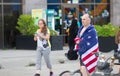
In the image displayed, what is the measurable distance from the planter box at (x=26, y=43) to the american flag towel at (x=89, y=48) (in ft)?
48.1

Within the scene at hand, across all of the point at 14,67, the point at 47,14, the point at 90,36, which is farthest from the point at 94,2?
the point at 90,36

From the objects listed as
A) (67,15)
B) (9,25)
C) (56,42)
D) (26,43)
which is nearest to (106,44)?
(56,42)

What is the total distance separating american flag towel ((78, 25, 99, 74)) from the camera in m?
9.47

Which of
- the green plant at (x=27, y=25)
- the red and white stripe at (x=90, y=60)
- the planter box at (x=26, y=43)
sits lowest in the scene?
the planter box at (x=26, y=43)

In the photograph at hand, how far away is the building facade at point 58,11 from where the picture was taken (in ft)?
85.4

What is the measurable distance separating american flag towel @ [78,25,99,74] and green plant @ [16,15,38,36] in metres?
15.2

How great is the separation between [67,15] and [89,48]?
1854 centimetres

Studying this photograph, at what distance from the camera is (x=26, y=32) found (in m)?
24.7

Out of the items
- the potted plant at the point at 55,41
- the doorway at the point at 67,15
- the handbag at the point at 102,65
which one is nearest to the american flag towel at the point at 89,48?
the handbag at the point at 102,65

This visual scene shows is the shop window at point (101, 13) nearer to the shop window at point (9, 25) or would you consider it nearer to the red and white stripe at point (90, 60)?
the shop window at point (9, 25)

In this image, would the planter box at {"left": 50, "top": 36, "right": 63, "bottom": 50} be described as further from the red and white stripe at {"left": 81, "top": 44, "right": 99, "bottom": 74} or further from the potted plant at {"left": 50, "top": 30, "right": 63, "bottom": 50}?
the red and white stripe at {"left": 81, "top": 44, "right": 99, "bottom": 74}

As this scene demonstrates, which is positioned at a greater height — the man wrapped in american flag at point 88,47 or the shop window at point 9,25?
the man wrapped in american flag at point 88,47

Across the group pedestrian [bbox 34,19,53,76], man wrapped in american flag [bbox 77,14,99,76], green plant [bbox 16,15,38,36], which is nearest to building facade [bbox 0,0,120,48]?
green plant [bbox 16,15,38,36]

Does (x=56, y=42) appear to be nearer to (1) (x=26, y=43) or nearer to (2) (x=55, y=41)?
(2) (x=55, y=41)
